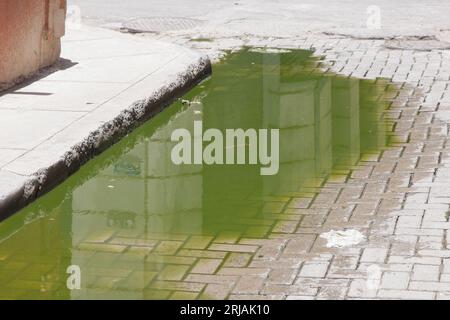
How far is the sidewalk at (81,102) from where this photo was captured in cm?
816

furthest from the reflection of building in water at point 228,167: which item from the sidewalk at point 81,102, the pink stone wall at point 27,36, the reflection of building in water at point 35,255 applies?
the pink stone wall at point 27,36

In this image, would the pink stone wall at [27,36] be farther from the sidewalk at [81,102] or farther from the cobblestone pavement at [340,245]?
the cobblestone pavement at [340,245]

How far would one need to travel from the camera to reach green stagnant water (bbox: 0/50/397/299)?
6.73 m

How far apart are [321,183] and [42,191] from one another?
6.11ft

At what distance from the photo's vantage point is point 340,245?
23.3 ft

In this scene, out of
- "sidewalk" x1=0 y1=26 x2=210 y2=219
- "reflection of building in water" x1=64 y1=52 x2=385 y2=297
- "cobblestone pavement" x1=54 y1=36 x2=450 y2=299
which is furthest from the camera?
"sidewalk" x1=0 y1=26 x2=210 y2=219

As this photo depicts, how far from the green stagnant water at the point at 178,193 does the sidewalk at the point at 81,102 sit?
0.13m

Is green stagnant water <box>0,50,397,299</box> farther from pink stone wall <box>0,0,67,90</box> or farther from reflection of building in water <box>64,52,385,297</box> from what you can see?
pink stone wall <box>0,0,67,90</box>

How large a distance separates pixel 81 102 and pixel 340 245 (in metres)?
3.62

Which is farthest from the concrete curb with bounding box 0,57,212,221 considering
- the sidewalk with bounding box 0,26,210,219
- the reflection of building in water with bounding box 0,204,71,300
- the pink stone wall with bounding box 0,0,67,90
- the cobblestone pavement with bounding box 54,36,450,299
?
the pink stone wall with bounding box 0,0,67,90

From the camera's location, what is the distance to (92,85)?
35.5 ft

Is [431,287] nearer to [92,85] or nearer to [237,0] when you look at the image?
[92,85]

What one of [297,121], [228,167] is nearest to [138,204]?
[228,167]

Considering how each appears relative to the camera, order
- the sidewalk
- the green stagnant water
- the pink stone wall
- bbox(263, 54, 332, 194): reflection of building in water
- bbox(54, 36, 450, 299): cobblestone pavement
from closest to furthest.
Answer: bbox(54, 36, 450, 299): cobblestone pavement → the green stagnant water → the sidewalk → bbox(263, 54, 332, 194): reflection of building in water → the pink stone wall
